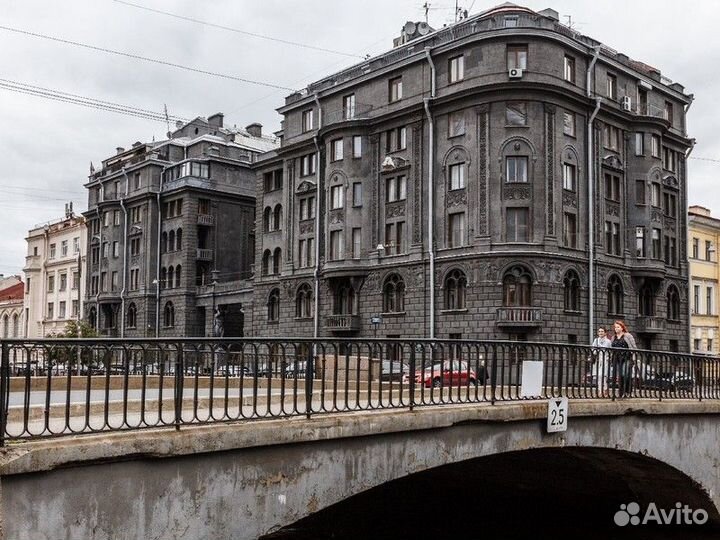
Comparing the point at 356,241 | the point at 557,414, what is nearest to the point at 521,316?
the point at 356,241

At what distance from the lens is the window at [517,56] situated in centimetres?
3888

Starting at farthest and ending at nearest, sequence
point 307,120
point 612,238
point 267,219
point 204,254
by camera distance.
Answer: point 204,254 → point 267,219 → point 307,120 → point 612,238

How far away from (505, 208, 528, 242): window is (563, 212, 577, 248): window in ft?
7.98

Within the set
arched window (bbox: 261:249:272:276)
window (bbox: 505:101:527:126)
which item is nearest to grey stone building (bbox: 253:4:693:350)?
window (bbox: 505:101:527:126)

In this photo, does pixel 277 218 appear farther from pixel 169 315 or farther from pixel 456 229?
pixel 456 229

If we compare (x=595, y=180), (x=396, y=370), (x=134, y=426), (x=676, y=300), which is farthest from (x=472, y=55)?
(x=134, y=426)

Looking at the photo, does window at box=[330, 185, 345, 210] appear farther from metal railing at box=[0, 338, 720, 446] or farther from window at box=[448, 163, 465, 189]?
metal railing at box=[0, 338, 720, 446]

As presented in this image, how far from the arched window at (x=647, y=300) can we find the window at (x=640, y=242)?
6.16 feet

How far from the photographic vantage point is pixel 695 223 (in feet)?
173

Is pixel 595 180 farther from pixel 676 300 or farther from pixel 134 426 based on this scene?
pixel 134 426

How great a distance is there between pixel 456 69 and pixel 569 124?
6.33m

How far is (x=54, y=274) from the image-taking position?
A: 7725cm

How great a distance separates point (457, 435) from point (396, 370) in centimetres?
109

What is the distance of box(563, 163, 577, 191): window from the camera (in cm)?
4021
